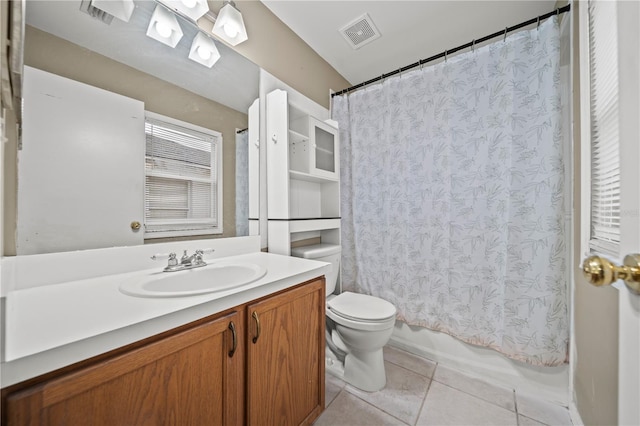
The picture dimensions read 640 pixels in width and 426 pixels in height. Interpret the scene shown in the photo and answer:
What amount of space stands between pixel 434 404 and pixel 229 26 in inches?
93.9

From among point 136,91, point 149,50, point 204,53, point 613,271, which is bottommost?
point 613,271

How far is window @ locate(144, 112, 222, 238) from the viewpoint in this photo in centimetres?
107

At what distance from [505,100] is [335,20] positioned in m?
1.24

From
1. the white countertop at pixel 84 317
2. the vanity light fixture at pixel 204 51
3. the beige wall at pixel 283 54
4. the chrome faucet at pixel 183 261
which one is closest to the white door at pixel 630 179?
the white countertop at pixel 84 317

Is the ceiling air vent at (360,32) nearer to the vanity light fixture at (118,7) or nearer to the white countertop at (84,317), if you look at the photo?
the vanity light fixture at (118,7)

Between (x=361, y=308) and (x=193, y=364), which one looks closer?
(x=193, y=364)

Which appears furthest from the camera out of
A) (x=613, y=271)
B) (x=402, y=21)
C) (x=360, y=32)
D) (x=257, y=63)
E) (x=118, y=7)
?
(x=360, y=32)

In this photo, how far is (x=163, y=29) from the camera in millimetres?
1139

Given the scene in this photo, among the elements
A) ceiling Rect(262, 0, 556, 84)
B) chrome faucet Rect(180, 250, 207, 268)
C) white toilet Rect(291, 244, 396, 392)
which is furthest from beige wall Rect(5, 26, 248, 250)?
ceiling Rect(262, 0, 556, 84)

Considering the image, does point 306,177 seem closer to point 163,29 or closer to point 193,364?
point 163,29

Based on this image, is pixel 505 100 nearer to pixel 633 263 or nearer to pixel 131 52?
pixel 633 263

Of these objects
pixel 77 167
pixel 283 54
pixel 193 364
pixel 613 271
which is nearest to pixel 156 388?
pixel 193 364

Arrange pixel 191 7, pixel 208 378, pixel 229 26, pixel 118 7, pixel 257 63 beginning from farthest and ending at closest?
pixel 257 63
pixel 229 26
pixel 191 7
pixel 118 7
pixel 208 378

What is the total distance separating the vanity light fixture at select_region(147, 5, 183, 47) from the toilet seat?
1658 millimetres
